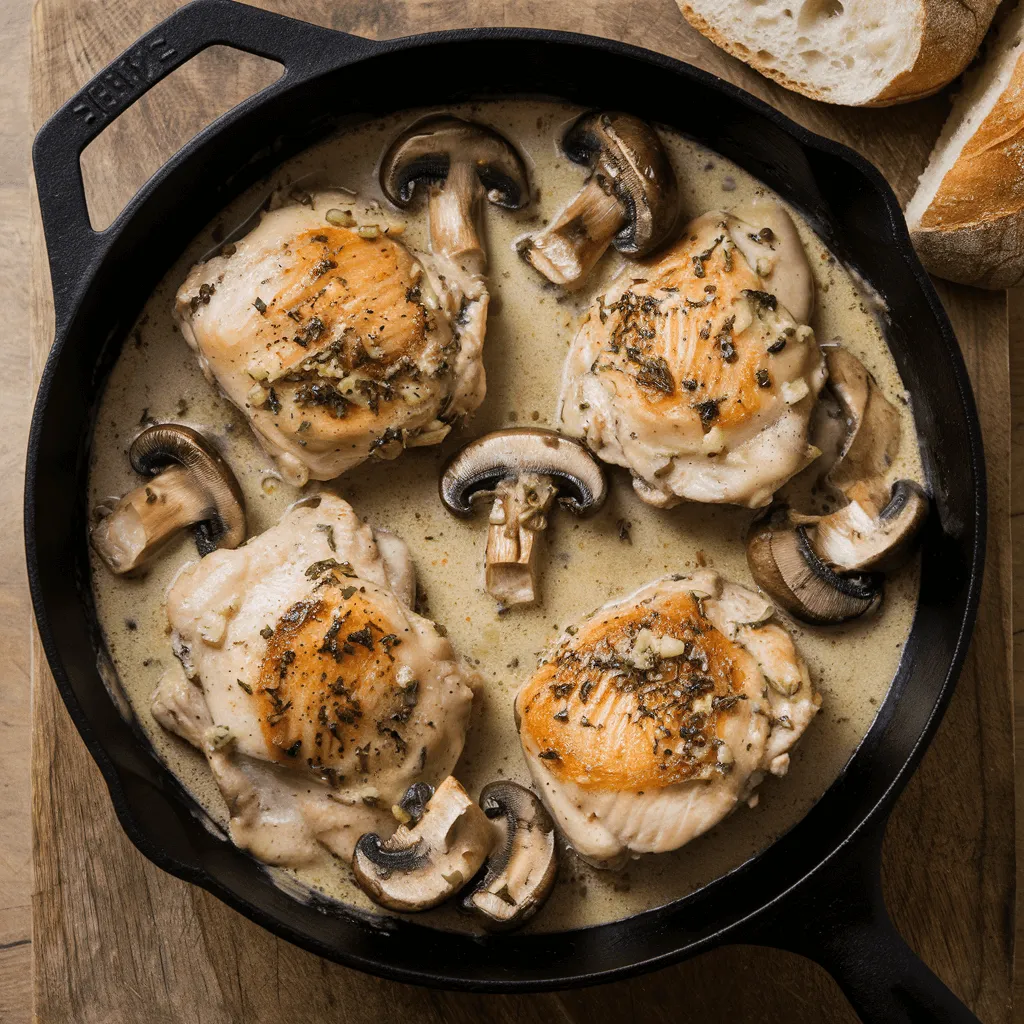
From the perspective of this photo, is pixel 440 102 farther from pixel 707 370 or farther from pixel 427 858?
pixel 427 858

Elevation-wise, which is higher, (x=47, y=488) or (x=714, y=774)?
(x=47, y=488)

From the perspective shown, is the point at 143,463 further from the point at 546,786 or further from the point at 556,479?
the point at 546,786

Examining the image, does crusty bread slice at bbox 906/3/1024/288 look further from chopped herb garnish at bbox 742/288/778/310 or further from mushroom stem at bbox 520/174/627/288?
mushroom stem at bbox 520/174/627/288

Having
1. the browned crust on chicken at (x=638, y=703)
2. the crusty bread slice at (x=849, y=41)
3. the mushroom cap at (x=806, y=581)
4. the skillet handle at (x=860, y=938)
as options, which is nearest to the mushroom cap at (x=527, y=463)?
the browned crust on chicken at (x=638, y=703)

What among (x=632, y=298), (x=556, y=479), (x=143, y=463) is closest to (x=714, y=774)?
(x=556, y=479)

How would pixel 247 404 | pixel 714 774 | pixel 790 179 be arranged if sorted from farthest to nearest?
pixel 790 179, pixel 247 404, pixel 714 774

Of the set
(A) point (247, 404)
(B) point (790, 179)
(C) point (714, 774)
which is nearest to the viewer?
(C) point (714, 774)
